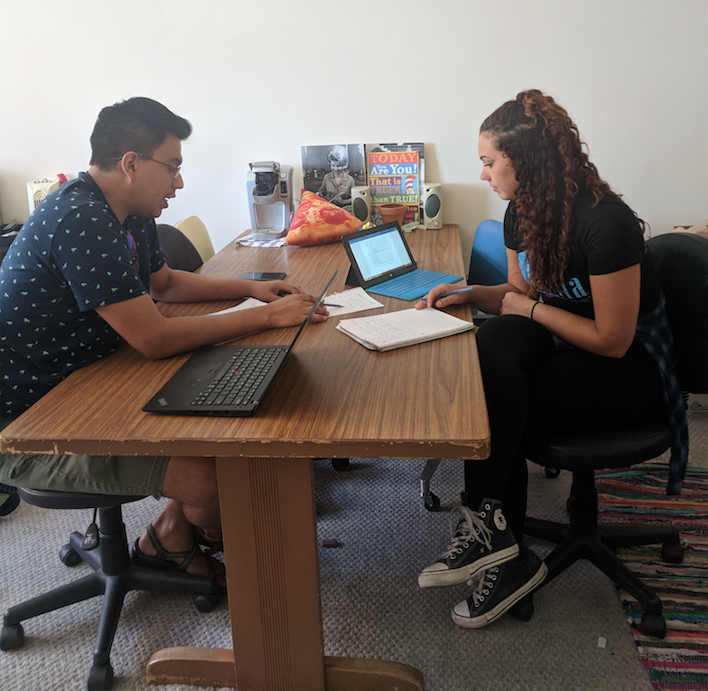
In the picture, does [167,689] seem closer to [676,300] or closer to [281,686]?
[281,686]

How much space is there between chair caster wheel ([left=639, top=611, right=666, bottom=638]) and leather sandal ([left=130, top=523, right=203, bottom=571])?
1.14 m

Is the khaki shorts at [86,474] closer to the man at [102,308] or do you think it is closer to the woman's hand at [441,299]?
the man at [102,308]

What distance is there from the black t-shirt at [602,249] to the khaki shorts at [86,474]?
1053 millimetres

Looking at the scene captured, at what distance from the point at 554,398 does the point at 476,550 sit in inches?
15.5

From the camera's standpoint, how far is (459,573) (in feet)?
4.56

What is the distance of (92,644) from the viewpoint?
4.95 feet

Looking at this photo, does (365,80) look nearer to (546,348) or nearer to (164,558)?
(546,348)

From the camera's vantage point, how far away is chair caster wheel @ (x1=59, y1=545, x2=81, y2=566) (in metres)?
1.77

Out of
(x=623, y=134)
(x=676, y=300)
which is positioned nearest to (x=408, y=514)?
(x=676, y=300)

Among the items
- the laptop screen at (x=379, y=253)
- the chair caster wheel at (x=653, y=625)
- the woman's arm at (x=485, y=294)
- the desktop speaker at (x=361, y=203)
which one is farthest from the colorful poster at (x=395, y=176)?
the chair caster wheel at (x=653, y=625)

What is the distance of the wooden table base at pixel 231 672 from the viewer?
1.30m

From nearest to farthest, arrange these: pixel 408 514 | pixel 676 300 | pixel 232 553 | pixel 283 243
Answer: pixel 232 553 < pixel 676 300 < pixel 408 514 < pixel 283 243

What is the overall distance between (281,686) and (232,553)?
34 centimetres

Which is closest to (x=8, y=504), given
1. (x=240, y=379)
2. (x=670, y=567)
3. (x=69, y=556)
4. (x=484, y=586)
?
(x=69, y=556)
